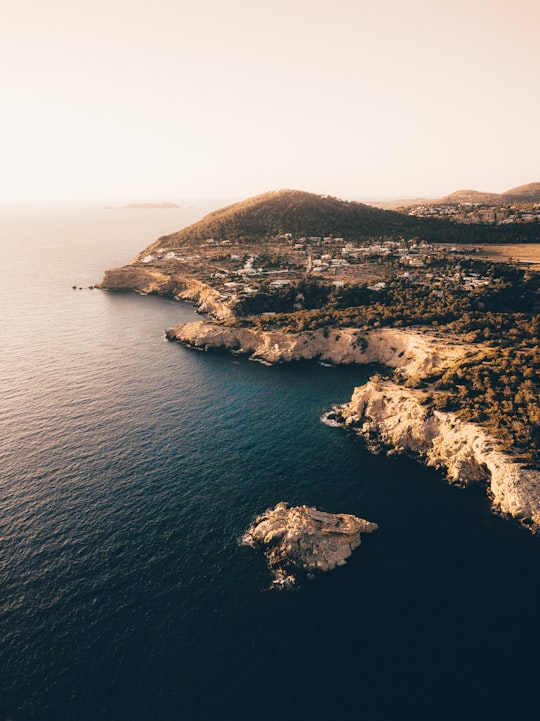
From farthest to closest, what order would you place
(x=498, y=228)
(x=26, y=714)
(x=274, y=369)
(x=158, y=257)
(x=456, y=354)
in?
(x=158, y=257)
(x=498, y=228)
(x=274, y=369)
(x=456, y=354)
(x=26, y=714)

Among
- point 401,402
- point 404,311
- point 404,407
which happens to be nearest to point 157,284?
point 404,311

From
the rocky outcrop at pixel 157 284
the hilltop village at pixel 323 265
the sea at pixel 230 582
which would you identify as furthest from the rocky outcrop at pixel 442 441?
the rocky outcrop at pixel 157 284

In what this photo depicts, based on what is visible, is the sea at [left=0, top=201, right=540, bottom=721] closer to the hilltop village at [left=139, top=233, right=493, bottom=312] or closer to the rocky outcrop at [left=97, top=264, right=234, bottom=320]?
the hilltop village at [left=139, top=233, right=493, bottom=312]

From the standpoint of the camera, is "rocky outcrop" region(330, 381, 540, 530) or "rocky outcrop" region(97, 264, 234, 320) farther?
"rocky outcrop" region(97, 264, 234, 320)

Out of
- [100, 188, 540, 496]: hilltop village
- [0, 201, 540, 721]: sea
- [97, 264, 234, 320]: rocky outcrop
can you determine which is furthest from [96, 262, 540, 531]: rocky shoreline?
[97, 264, 234, 320]: rocky outcrop

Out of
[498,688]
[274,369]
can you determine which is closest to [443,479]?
[498,688]

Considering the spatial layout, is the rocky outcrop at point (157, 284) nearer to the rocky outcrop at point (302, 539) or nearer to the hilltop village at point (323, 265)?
the hilltop village at point (323, 265)

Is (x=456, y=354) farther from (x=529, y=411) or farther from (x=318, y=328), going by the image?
(x=318, y=328)
